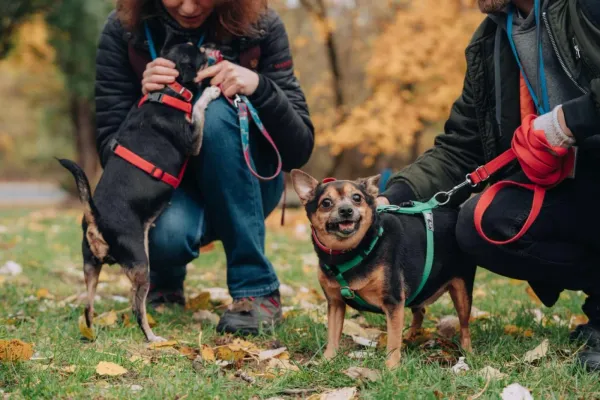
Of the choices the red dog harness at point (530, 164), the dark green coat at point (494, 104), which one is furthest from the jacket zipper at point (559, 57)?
the red dog harness at point (530, 164)

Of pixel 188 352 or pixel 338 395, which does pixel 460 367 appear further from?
pixel 188 352

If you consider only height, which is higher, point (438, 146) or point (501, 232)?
point (438, 146)

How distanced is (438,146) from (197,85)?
1282 millimetres

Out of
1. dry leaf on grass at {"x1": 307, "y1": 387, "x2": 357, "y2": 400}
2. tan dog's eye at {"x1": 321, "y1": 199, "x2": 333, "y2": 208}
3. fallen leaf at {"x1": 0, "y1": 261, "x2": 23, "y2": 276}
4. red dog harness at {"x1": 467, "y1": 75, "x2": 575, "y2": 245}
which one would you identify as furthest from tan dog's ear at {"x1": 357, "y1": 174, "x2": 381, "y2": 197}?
fallen leaf at {"x1": 0, "y1": 261, "x2": 23, "y2": 276}

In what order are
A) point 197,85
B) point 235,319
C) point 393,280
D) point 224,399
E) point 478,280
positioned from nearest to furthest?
point 224,399, point 393,280, point 235,319, point 197,85, point 478,280

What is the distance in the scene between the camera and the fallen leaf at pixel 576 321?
10.5 ft

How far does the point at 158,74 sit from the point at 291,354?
1532mm

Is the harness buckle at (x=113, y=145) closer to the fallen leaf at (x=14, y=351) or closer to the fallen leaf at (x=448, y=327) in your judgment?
the fallen leaf at (x=14, y=351)

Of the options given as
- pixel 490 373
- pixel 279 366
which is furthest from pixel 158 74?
pixel 490 373

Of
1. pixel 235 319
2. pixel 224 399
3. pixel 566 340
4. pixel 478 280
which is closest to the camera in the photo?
pixel 224 399

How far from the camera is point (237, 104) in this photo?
3283 mm

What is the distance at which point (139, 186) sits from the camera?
3.07m

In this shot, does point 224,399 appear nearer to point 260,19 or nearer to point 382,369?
point 382,369

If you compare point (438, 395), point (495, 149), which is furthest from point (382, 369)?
point (495, 149)
